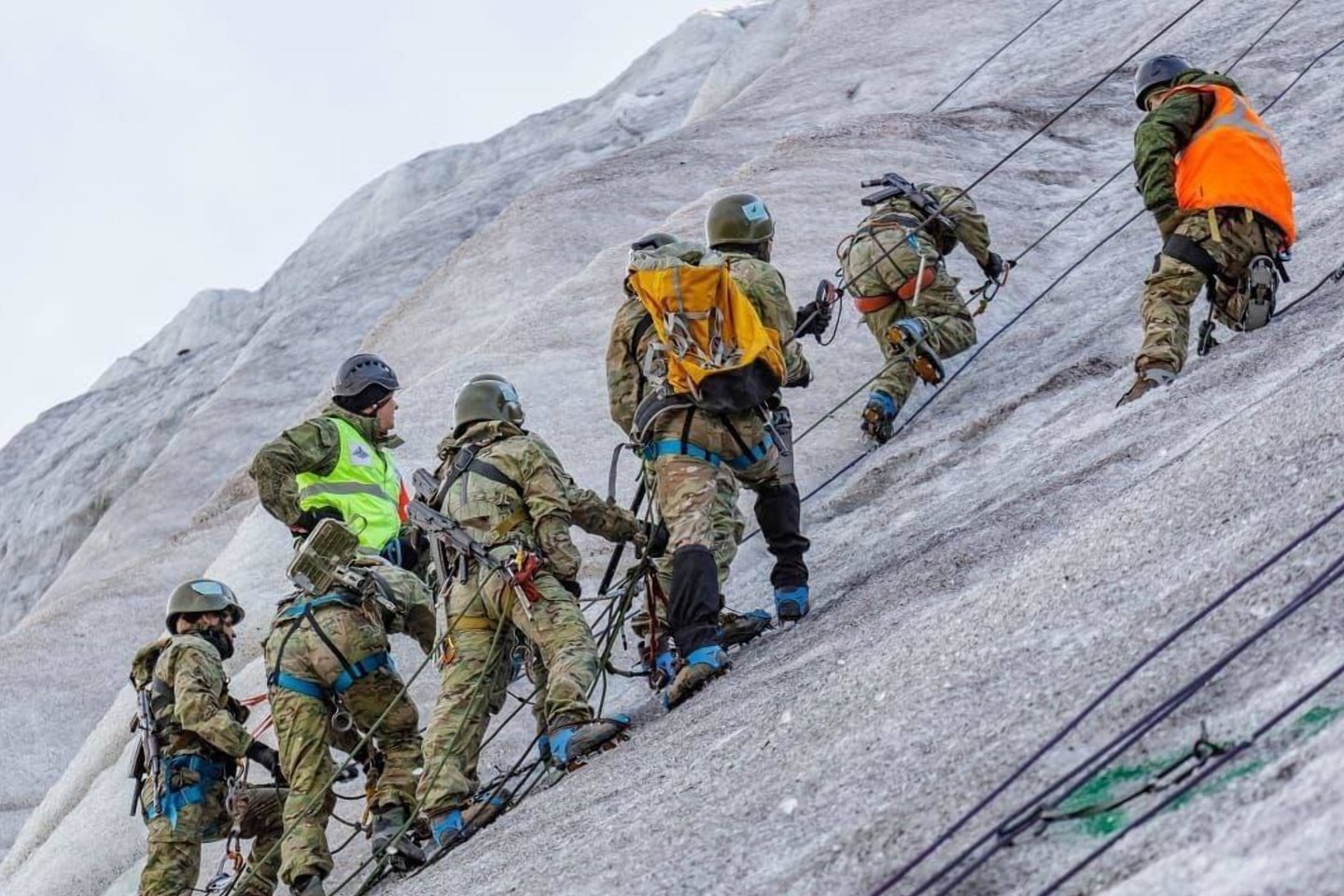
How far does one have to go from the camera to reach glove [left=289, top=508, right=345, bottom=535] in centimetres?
1057

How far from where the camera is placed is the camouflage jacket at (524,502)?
8.98 m

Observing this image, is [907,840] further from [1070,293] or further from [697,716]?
[1070,293]

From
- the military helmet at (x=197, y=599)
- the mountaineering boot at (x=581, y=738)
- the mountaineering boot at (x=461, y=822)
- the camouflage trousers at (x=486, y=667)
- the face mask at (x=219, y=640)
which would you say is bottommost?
the mountaineering boot at (x=461, y=822)

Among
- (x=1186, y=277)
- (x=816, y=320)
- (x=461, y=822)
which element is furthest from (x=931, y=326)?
(x=461, y=822)

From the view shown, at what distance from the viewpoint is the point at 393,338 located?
70.0ft

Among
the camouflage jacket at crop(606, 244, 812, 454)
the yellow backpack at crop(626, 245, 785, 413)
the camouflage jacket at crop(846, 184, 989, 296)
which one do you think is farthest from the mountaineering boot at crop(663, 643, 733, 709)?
the camouflage jacket at crop(846, 184, 989, 296)

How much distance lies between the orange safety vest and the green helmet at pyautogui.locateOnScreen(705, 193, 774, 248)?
2.39 m

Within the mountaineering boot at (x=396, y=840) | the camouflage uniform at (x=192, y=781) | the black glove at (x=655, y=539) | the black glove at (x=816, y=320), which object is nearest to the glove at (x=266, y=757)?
the camouflage uniform at (x=192, y=781)

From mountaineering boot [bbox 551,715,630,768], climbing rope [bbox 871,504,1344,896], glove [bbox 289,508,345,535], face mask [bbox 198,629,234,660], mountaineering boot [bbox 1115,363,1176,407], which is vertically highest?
glove [bbox 289,508,345,535]

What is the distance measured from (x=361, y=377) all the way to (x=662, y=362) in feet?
8.13

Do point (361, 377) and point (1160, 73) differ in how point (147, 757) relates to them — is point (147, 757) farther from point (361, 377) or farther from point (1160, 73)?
point (1160, 73)

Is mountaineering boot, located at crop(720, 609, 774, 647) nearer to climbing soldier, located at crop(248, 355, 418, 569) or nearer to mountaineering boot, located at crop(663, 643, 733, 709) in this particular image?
mountaineering boot, located at crop(663, 643, 733, 709)

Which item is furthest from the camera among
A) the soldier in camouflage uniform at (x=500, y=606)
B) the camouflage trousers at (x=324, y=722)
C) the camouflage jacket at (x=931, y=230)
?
the camouflage jacket at (x=931, y=230)

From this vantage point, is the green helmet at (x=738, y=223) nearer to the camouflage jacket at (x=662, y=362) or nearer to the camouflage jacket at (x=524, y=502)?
the camouflage jacket at (x=662, y=362)
